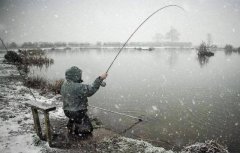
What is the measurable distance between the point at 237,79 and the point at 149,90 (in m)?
9.39

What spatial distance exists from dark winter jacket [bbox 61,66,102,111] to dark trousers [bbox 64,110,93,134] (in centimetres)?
16

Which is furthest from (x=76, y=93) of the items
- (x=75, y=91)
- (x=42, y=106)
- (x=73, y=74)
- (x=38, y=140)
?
(x=38, y=140)

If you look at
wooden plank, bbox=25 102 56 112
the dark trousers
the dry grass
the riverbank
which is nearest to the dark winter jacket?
the dark trousers

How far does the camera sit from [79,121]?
22.4 feet

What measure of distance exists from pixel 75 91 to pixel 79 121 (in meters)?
1.04

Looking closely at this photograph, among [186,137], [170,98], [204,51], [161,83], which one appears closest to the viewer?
[186,137]

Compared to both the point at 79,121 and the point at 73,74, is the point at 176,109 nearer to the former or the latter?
the point at 79,121

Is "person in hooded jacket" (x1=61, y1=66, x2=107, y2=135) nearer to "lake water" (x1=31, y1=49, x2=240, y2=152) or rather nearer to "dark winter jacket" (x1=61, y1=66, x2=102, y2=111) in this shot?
"dark winter jacket" (x1=61, y1=66, x2=102, y2=111)

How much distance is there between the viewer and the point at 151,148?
670cm

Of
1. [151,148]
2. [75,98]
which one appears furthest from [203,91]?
[75,98]

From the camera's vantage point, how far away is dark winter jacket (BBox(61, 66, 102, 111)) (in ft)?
20.7

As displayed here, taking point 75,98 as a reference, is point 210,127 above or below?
below

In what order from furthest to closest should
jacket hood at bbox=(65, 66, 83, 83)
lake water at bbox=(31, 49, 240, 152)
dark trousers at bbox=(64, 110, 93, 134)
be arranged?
lake water at bbox=(31, 49, 240, 152) → dark trousers at bbox=(64, 110, 93, 134) → jacket hood at bbox=(65, 66, 83, 83)

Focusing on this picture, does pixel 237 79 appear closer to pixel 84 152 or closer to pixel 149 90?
→ pixel 149 90
